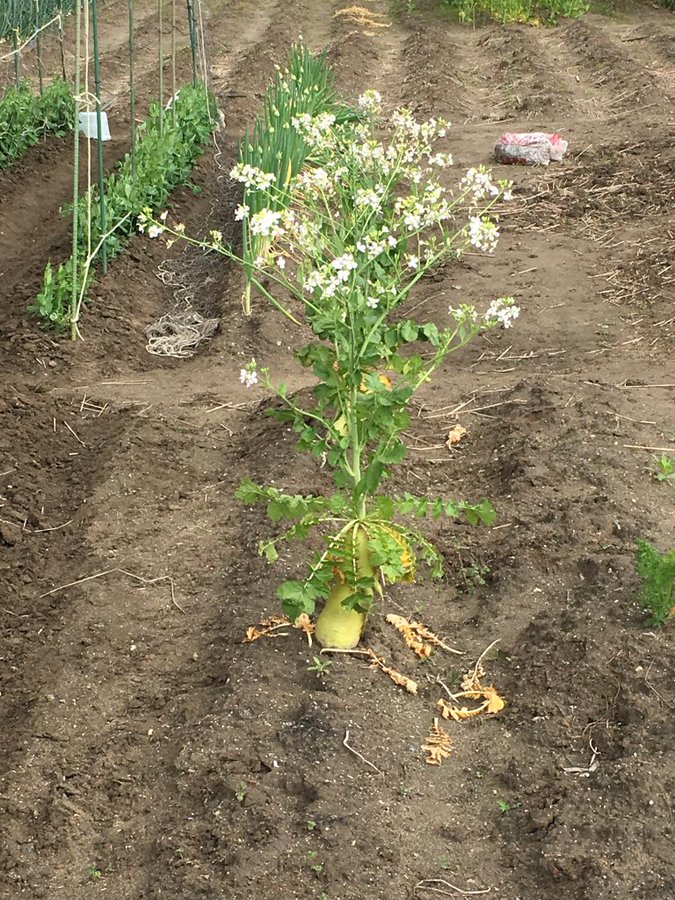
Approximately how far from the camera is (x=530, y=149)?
8.84m

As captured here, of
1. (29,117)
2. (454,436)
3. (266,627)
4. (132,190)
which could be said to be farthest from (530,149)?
(266,627)

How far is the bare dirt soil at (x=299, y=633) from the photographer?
9.48ft

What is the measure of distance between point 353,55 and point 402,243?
10904mm

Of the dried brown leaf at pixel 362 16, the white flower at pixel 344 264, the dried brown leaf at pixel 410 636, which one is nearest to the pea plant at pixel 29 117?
the dried brown leaf at pixel 410 636

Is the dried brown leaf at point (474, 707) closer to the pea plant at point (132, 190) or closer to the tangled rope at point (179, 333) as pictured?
the pea plant at point (132, 190)

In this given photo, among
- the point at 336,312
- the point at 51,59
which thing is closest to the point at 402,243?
the point at 336,312

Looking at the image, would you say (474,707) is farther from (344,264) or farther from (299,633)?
(344,264)

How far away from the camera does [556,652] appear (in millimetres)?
→ 3486

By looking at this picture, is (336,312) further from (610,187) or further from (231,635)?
(610,187)

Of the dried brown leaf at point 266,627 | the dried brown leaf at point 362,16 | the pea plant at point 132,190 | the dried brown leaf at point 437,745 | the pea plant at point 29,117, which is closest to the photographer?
the dried brown leaf at point 437,745

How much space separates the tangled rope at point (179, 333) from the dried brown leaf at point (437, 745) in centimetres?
332

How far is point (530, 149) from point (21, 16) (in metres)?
5.45

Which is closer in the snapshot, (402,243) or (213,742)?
(213,742)

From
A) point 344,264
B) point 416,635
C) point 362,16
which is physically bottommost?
point 362,16
